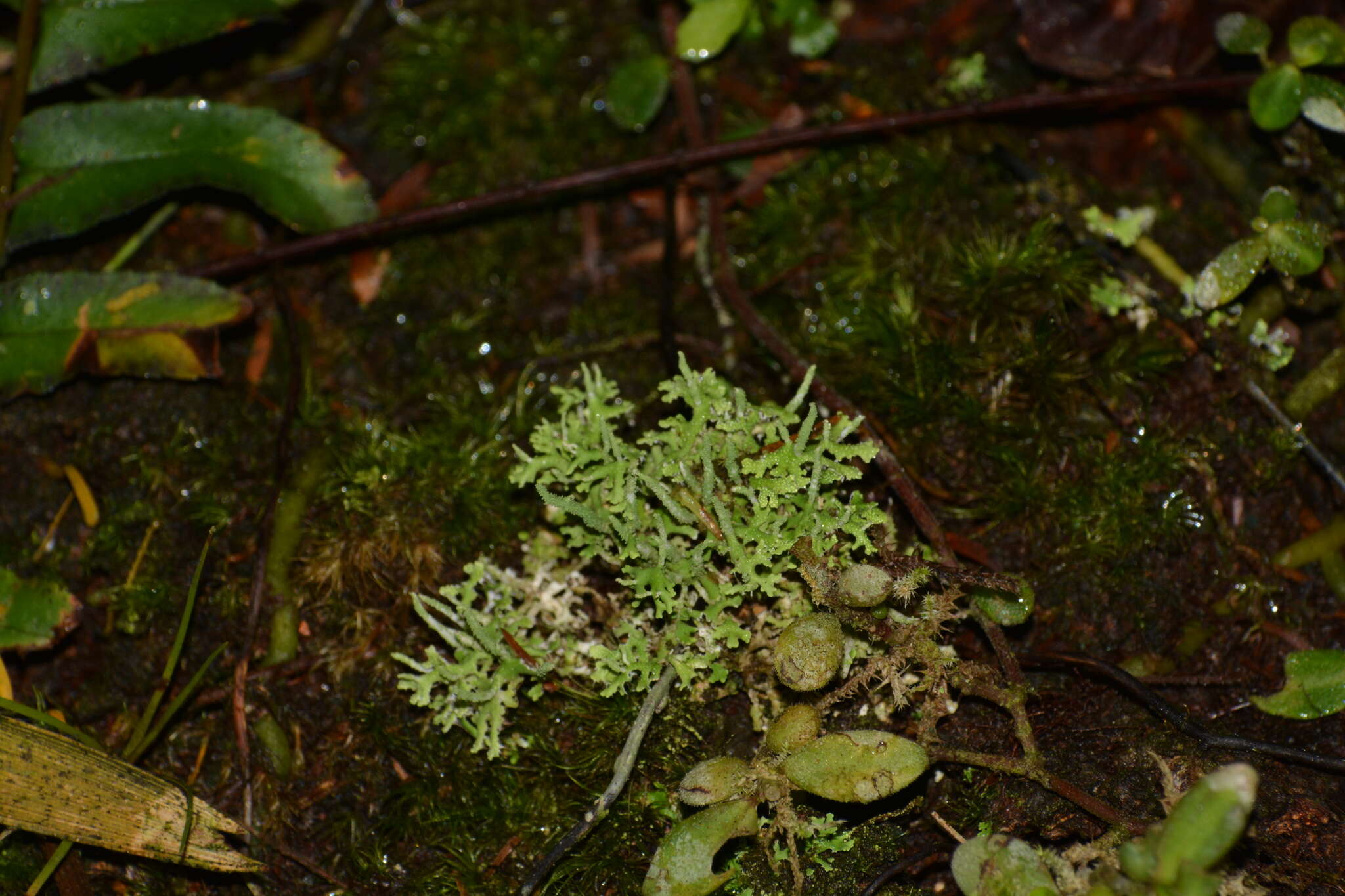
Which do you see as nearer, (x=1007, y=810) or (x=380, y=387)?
(x=1007, y=810)

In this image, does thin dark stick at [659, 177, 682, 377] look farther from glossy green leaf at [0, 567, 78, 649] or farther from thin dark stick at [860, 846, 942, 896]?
glossy green leaf at [0, 567, 78, 649]

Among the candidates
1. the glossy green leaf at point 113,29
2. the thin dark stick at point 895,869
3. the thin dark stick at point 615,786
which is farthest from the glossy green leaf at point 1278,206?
the glossy green leaf at point 113,29

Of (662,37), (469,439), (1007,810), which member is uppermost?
(662,37)

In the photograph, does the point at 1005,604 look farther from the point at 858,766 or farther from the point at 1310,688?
the point at 1310,688

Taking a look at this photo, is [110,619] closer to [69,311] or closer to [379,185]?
[69,311]

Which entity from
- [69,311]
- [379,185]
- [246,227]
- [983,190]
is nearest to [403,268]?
[379,185]

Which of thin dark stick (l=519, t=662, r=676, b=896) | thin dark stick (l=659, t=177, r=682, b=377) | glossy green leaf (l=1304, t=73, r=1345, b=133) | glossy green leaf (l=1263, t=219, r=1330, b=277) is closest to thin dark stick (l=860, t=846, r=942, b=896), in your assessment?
thin dark stick (l=519, t=662, r=676, b=896)

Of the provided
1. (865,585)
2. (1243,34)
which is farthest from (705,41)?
(865,585)
